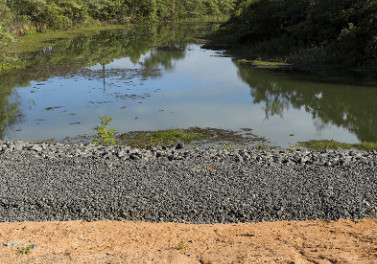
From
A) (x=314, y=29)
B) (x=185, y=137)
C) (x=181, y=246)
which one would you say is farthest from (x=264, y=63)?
(x=181, y=246)

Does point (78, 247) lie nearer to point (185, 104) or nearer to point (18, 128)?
point (18, 128)

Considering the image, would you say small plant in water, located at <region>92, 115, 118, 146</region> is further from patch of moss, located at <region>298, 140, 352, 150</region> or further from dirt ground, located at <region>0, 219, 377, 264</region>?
patch of moss, located at <region>298, 140, 352, 150</region>

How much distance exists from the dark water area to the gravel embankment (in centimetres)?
511

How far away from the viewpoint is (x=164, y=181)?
37.0ft

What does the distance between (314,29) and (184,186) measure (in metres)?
32.3

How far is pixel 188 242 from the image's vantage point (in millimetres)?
8766

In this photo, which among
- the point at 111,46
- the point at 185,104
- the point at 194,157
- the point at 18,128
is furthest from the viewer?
the point at 111,46

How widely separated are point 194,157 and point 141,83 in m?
17.0

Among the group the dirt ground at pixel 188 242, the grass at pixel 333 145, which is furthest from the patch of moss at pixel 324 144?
the dirt ground at pixel 188 242

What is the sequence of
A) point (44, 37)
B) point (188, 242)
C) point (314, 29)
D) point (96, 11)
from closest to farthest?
point (188, 242), point (314, 29), point (44, 37), point (96, 11)

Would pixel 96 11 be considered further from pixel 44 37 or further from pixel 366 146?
pixel 366 146

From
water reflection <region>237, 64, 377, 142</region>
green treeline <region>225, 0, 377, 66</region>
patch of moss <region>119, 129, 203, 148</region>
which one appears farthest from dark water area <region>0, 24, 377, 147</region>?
green treeline <region>225, 0, 377, 66</region>

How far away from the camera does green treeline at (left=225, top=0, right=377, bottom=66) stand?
32.3 m

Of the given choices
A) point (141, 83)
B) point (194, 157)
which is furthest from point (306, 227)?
point (141, 83)
